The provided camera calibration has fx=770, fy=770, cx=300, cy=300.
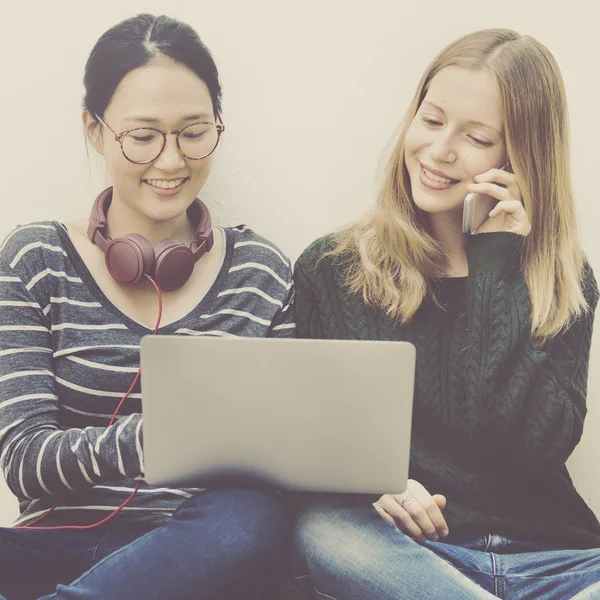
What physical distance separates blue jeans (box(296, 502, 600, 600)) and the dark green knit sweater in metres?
0.09

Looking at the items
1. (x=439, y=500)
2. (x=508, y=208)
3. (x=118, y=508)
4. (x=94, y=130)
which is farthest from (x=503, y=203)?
(x=118, y=508)

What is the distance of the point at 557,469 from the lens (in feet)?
4.74

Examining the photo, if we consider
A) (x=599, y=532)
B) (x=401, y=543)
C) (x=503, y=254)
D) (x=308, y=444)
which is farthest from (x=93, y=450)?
(x=599, y=532)

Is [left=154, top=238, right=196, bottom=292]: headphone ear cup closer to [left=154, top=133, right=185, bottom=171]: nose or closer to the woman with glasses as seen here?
the woman with glasses

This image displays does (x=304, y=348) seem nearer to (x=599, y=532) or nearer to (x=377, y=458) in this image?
(x=377, y=458)

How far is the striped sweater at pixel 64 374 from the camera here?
122 cm

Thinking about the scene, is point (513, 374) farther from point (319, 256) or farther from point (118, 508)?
point (118, 508)

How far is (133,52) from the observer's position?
133 centimetres

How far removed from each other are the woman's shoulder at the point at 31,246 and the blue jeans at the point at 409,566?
614mm

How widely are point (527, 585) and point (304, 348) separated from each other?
1.97ft

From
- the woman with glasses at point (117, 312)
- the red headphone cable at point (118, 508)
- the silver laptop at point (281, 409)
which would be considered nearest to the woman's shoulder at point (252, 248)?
the woman with glasses at point (117, 312)

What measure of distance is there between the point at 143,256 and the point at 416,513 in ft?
2.04

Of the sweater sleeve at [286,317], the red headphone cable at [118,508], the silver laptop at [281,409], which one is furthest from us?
the sweater sleeve at [286,317]

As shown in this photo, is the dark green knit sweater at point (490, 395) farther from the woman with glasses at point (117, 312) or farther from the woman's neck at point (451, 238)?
the woman with glasses at point (117, 312)
